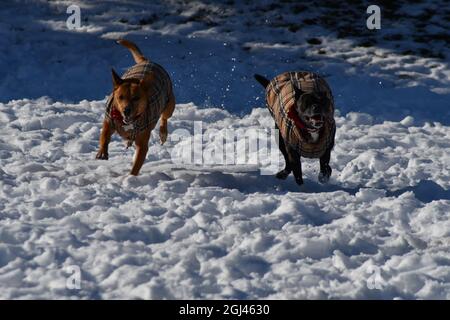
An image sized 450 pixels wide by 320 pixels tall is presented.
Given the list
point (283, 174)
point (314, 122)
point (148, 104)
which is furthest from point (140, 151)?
point (314, 122)

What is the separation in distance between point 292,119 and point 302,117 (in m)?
0.13

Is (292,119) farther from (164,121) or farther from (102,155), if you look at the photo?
(164,121)

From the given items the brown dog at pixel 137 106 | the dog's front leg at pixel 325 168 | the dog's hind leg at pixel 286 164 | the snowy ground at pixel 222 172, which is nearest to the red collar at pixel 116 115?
the brown dog at pixel 137 106

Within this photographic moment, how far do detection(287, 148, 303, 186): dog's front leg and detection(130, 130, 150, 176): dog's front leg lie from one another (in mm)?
1271

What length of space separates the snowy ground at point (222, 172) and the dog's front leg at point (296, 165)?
0.13m

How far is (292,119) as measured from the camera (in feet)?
24.1

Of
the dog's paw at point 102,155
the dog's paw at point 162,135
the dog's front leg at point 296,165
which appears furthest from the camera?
the dog's paw at point 162,135

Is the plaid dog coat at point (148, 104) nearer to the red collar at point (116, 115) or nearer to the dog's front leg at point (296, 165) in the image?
the red collar at point (116, 115)

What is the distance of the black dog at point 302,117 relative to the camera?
7148 mm

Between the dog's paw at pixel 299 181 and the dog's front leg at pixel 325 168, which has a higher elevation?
the dog's front leg at pixel 325 168

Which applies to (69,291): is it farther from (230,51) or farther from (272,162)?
(230,51)

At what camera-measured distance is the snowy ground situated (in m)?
6.02

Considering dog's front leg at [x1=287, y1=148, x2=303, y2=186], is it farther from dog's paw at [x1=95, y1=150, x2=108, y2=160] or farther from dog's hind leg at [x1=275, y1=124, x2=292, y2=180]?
dog's paw at [x1=95, y1=150, x2=108, y2=160]
